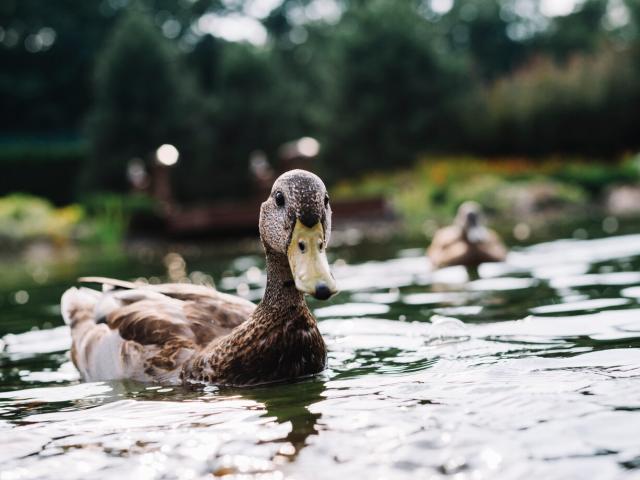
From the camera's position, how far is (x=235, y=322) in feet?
14.6

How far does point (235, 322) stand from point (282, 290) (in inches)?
28.5

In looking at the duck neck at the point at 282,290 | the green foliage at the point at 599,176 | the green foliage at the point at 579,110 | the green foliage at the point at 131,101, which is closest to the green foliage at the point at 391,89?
the green foliage at the point at 579,110

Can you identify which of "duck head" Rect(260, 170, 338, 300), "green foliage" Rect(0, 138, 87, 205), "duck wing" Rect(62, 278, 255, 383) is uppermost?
"green foliage" Rect(0, 138, 87, 205)

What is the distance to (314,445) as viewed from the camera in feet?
8.93

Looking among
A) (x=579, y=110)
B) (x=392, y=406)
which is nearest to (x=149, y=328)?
(x=392, y=406)

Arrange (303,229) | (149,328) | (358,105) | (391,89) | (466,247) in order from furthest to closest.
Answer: (358,105)
(391,89)
(466,247)
(149,328)
(303,229)

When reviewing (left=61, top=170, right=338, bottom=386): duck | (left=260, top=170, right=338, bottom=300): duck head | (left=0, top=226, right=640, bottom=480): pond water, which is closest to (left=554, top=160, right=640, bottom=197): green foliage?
(left=0, top=226, right=640, bottom=480): pond water

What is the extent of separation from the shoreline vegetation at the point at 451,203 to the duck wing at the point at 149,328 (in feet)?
32.5

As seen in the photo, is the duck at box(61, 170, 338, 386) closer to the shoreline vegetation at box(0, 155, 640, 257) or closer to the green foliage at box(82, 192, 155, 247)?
the shoreline vegetation at box(0, 155, 640, 257)

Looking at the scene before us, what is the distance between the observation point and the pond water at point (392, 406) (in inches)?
99.8

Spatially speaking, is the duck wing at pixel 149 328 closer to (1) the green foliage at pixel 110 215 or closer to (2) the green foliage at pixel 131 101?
(1) the green foliage at pixel 110 215

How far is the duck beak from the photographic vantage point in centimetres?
310

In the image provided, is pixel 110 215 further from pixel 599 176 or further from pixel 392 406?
pixel 392 406

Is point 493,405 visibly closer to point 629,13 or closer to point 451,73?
point 451,73
